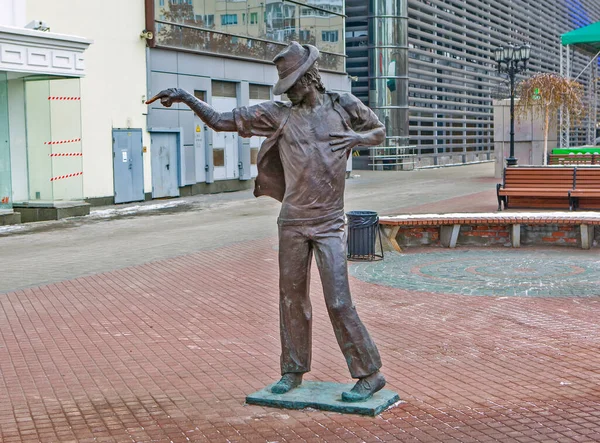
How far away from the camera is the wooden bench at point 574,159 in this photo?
29.4 metres

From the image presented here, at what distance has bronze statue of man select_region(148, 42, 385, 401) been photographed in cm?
578

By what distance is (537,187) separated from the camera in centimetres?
1941

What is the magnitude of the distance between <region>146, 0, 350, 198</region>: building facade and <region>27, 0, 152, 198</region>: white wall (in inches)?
18.2

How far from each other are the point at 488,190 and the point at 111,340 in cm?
2077

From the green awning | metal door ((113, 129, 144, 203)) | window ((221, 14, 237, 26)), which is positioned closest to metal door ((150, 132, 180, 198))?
metal door ((113, 129, 144, 203))

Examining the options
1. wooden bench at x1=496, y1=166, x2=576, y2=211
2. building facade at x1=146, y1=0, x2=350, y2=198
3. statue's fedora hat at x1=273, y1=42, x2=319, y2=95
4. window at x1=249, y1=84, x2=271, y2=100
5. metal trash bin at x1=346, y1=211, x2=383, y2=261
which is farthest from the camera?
window at x1=249, y1=84, x2=271, y2=100

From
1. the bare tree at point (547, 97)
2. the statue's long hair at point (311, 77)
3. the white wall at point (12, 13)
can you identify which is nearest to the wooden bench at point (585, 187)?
the bare tree at point (547, 97)

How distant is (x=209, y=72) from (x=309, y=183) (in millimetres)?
22449

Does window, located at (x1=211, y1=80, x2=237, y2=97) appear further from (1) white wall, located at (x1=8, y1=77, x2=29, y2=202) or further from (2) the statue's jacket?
(2) the statue's jacket

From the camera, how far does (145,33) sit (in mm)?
24812

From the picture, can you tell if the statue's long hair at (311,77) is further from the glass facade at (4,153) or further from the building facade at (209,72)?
the building facade at (209,72)

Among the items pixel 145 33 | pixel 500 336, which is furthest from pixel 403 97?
pixel 500 336

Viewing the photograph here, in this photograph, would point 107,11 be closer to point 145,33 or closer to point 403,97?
point 145,33

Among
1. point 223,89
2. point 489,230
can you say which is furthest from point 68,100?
point 489,230
